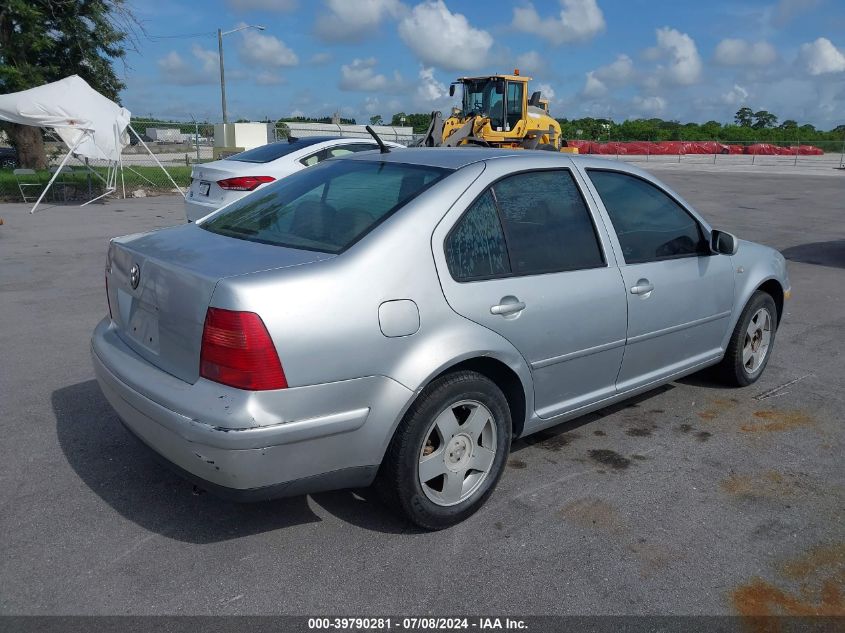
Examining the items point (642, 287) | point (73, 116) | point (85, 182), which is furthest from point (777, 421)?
point (85, 182)

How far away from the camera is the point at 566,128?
204 feet

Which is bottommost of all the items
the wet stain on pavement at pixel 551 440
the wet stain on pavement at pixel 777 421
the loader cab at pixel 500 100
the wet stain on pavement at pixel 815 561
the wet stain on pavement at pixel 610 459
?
the wet stain on pavement at pixel 815 561

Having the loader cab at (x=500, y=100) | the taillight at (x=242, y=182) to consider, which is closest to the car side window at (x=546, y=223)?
the taillight at (x=242, y=182)

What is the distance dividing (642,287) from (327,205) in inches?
69.2

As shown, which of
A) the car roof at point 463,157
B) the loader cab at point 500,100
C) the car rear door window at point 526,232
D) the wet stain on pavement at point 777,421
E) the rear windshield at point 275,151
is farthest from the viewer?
the loader cab at point 500,100

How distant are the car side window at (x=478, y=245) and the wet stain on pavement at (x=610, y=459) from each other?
4.31 ft

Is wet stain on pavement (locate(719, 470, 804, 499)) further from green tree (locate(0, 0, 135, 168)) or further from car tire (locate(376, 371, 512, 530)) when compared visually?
green tree (locate(0, 0, 135, 168))

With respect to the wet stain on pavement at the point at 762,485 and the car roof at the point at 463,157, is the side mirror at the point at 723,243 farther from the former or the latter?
the wet stain on pavement at the point at 762,485

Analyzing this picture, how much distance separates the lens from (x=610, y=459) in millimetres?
4109

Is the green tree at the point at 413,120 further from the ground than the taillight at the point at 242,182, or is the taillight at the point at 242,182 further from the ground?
the green tree at the point at 413,120

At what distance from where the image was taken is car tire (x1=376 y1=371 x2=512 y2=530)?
3.09 m

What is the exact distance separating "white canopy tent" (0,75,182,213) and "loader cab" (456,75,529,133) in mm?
10752

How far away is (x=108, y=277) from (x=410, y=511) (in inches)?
73.2

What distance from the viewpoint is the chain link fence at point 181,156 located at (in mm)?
18750
